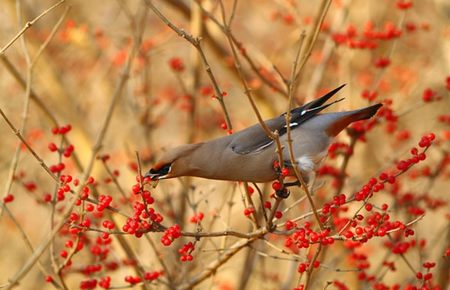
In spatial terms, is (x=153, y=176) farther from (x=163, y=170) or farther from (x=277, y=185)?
(x=277, y=185)

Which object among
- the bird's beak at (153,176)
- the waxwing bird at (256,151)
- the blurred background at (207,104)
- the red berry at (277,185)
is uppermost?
the blurred background at (207,104)

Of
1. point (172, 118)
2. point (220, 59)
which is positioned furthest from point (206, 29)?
point (172, 118)

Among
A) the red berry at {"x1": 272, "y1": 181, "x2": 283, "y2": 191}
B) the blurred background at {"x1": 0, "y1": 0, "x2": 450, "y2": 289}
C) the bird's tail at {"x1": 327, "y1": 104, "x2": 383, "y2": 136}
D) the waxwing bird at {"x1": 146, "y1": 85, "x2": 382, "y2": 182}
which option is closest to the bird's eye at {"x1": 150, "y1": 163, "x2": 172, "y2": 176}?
the waxwing bird at {"x1": 146, "y1": 85, "x2": 382, "y2": 182}

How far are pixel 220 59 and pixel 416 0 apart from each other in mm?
4801

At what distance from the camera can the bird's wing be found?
413cm

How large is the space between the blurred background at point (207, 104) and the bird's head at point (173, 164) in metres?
0.26

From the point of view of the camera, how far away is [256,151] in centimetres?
409

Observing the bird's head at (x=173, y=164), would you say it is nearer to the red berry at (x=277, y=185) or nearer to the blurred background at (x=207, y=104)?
the blurred background at (x=207, y=104)

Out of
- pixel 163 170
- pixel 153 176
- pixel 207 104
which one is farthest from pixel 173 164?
pixel 207 104

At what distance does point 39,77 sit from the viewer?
636 centimetres

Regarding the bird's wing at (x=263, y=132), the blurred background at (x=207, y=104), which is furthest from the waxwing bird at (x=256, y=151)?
the blurred background at (x=207, y=104)

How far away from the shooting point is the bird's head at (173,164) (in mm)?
3684

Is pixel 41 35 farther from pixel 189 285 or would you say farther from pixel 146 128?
pixel 189 285

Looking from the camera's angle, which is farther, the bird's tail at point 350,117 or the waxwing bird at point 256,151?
the bird's tail at point 350,117
